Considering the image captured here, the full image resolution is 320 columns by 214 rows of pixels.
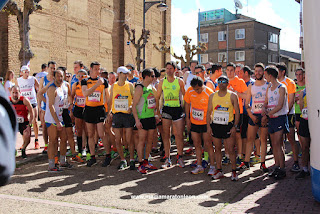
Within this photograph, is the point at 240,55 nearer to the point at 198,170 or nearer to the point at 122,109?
the point at 122,109

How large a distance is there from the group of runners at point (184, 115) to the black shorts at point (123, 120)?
2cm

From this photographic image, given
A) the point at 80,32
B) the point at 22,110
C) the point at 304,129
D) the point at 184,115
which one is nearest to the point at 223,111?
the point at 184,115

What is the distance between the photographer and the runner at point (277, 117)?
6758 millimetres

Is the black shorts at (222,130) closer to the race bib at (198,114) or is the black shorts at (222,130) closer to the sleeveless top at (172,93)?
the race bib at (198,114)

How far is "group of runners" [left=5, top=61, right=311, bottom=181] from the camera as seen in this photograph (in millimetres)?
6809

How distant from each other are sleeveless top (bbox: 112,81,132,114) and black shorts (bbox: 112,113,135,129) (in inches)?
3.6

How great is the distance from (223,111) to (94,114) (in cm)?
307

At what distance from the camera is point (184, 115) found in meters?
7.96

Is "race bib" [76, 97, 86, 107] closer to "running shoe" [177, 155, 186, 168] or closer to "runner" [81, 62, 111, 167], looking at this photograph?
"runner" [81, 62, 111, 167]

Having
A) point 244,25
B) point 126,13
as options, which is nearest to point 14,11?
point 126,13

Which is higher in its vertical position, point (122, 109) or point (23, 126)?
point (122, 109)

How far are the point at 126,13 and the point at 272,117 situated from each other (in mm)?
22980

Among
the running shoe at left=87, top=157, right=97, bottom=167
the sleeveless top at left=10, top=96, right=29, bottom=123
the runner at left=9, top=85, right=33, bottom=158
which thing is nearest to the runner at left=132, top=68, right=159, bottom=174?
the running shoe at left=87, top=157, right=97, bottom=167

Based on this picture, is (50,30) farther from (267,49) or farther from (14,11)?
(267,49)
